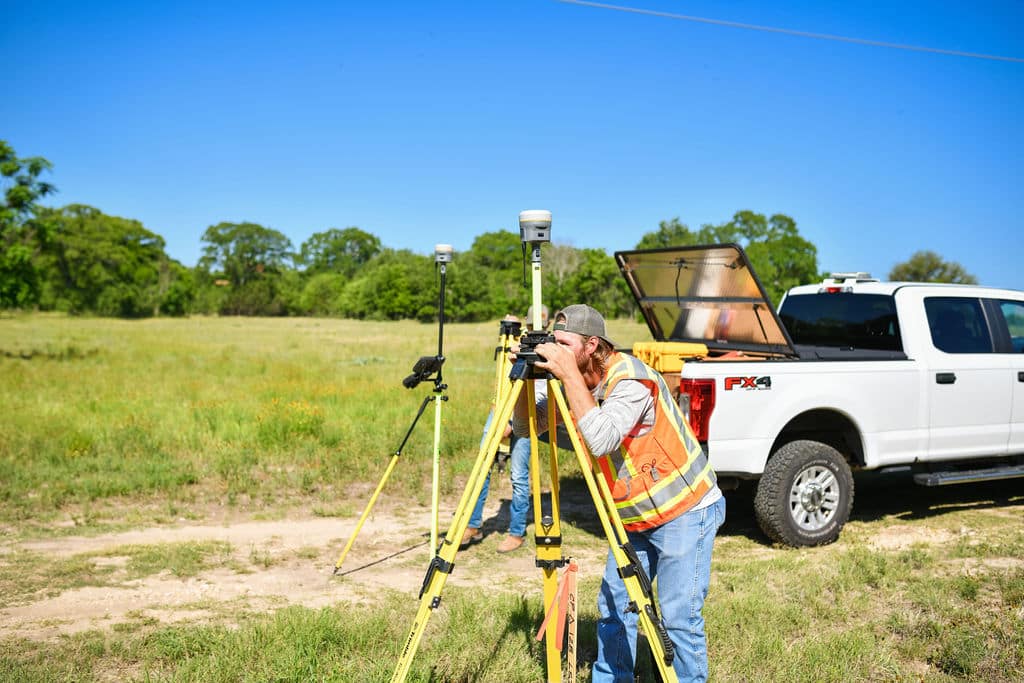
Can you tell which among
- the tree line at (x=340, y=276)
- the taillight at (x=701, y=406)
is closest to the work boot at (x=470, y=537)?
the taillight at (x=701, y=406)

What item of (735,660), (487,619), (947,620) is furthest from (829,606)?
(487,619)

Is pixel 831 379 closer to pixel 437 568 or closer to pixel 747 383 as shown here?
pixel 747 383

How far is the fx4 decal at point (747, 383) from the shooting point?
19.4ft

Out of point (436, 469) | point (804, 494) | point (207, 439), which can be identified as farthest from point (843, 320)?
point (207, 439)

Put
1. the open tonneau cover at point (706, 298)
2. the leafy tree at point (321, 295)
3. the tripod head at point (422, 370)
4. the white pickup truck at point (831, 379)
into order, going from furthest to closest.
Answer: the leafy tree at point (321, 295), the open tonneau cover at point (706, 298), the white pickup truck at point (831, 379), the tripod head at point (422, 370)

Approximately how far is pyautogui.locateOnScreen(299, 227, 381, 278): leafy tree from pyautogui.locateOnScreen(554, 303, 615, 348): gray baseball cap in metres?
113

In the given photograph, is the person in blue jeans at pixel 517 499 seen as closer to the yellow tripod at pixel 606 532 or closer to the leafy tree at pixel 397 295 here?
the yellow tripod at pixel 606 532

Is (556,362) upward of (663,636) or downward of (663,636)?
upward

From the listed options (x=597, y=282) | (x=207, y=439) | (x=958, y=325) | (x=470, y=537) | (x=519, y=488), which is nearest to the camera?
(x=519, y=488)

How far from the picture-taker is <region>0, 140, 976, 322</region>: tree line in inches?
2044

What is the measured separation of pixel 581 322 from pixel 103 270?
74639mm

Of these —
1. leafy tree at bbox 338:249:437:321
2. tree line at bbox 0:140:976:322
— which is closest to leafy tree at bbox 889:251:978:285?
tree line at bbox 0:140:976:322

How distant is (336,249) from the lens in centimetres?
11500

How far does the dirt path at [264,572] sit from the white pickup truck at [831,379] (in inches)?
64.7
